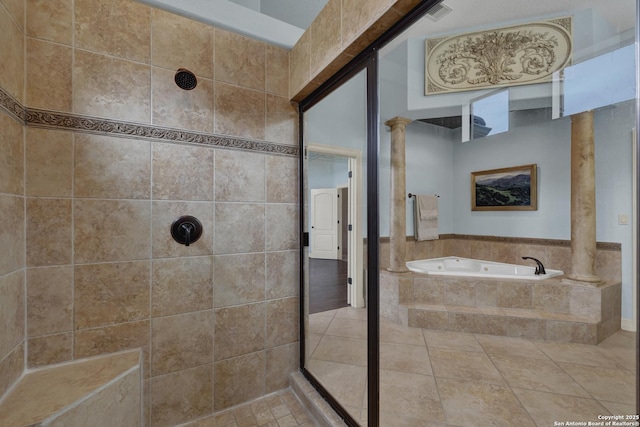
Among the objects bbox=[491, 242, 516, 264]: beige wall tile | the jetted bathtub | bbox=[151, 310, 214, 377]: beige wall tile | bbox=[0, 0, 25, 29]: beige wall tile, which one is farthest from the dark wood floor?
bbox=[0, 0, 25, 29]: beige wall tile

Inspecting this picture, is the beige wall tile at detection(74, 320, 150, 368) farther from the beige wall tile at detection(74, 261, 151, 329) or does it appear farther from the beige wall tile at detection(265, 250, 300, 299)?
the beige wall tile at detection(265, 250, 300, 299)

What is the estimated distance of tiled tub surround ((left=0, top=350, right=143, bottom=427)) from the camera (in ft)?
3.12

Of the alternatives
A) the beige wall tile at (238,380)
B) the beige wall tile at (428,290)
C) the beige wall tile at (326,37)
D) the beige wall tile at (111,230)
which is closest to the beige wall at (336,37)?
the beige wall tile at (326,37)

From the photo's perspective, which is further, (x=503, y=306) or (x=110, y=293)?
(x=503, y=306)

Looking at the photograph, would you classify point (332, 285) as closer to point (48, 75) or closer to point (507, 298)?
point (507, 298)

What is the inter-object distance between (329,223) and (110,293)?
8.30 feet

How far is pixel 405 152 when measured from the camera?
3.15 meters

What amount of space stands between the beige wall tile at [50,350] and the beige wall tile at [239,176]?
40.0 inches

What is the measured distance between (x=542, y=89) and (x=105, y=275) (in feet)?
11.0

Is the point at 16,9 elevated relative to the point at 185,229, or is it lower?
elevated

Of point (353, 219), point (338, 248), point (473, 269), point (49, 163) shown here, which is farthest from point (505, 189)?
point (49, 163)

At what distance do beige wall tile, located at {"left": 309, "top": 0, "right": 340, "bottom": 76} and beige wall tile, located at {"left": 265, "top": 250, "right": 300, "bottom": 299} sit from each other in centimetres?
124

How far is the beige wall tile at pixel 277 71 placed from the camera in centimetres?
180

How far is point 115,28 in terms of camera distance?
4.46 feet
